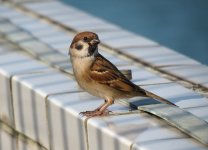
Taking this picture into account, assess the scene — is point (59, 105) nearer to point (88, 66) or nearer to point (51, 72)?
point (88, 66)

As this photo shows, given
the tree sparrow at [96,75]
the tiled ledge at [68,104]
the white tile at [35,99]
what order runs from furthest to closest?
the white tile at [35,99]
the tree sparrow at [96,75]
the tiled ledge at [68,104]

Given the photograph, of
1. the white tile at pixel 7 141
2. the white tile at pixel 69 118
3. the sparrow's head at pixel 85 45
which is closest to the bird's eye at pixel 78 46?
the sparrow's head at pixel 85 45

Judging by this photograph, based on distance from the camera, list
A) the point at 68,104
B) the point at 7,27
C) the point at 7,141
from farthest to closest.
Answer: the point at 7,27 → the point at 7,141 → the point at 68,104

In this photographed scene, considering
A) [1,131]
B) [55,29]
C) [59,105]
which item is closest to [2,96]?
[1,131]

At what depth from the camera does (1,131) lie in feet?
19.1

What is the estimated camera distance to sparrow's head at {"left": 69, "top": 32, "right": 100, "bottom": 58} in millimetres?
5172

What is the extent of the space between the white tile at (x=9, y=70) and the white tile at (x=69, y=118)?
1.46 feet

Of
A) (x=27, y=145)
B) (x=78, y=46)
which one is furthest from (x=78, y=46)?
(x=27, y=145)

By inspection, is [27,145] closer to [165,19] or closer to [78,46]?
[78,46]

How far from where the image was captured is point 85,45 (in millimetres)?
5199

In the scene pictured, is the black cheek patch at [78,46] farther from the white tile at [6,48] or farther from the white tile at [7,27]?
the white tile at [7,27]

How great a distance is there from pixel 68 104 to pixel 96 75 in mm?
182

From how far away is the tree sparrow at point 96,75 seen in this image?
202 inches

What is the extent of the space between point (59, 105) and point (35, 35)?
5.85 feet
